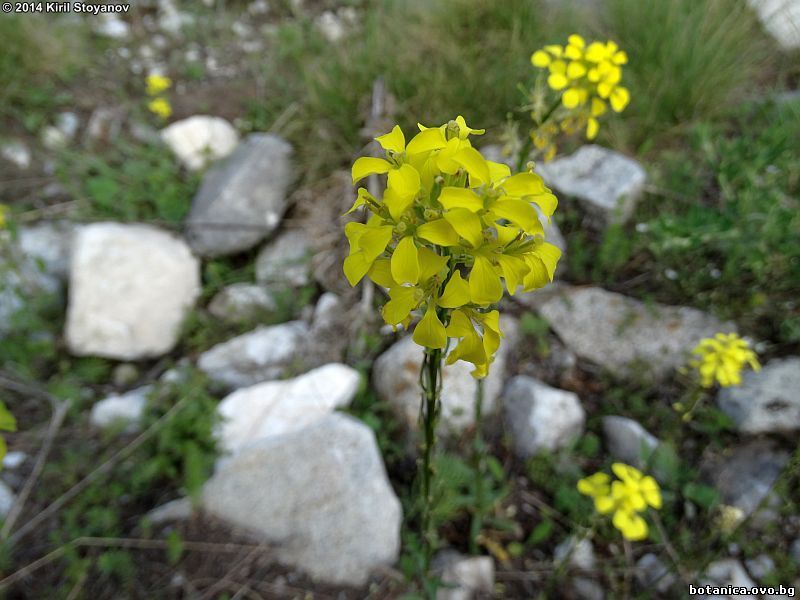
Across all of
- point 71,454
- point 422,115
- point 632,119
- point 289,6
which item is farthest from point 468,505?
point 289,6

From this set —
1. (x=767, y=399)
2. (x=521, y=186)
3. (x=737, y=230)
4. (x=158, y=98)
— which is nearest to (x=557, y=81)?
(x=521, y=186)

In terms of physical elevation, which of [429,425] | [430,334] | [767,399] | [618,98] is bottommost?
[767,399]

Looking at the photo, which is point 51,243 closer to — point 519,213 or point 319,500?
point 319,500

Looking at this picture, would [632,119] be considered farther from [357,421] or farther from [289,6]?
[289,6]

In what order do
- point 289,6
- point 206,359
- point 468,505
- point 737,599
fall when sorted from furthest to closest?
point 289,6, point 206,359, point 468,505, point 737,599

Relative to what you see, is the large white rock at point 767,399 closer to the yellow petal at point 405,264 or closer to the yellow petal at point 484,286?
the yellow petal at point 484,286

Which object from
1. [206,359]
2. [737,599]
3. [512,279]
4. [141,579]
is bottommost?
[141,579]
